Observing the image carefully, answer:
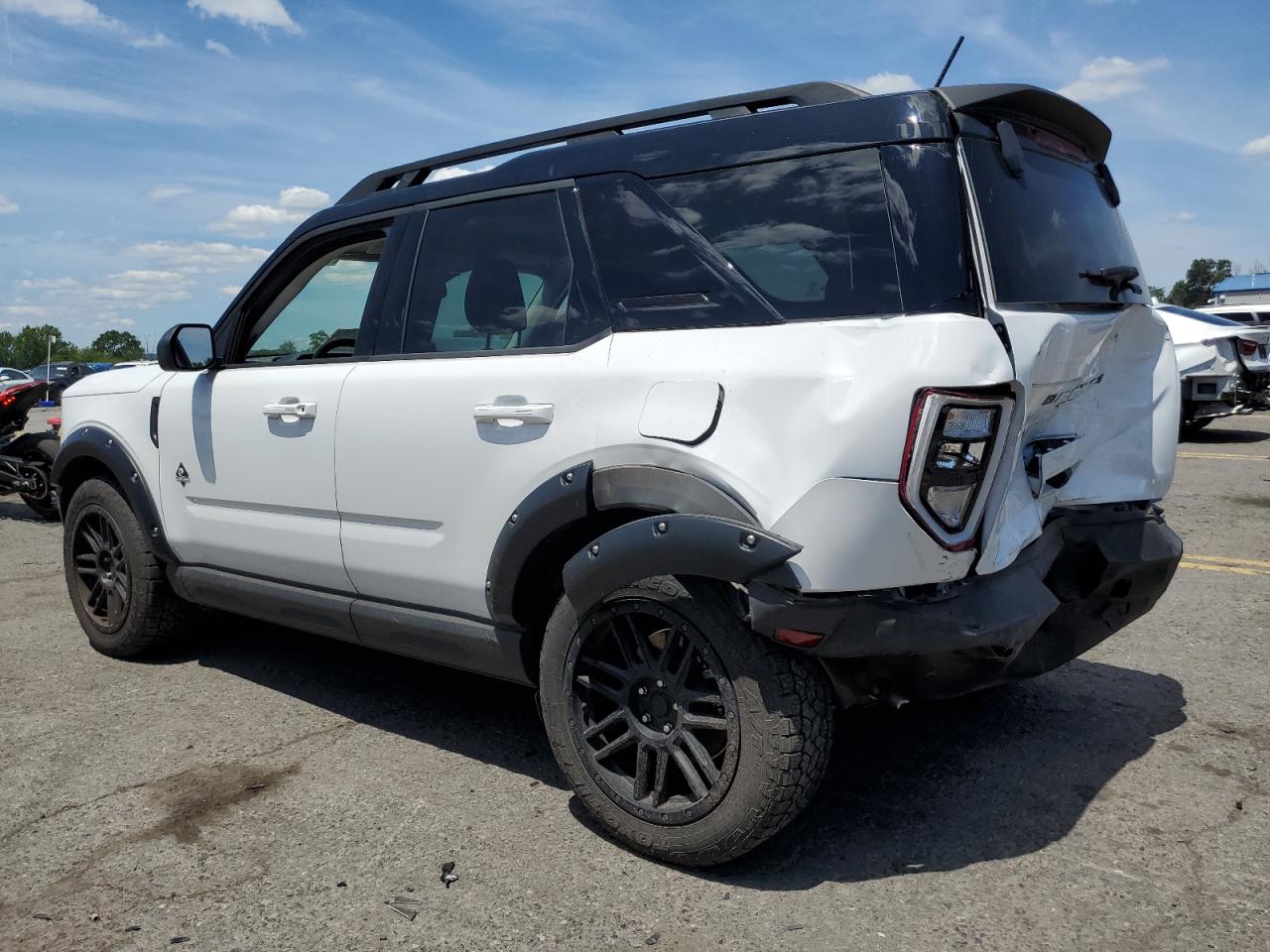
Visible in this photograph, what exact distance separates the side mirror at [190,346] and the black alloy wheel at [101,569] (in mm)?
895

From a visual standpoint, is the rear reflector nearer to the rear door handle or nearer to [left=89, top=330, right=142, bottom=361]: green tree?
the rear door handle

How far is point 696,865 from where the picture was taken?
109 inches

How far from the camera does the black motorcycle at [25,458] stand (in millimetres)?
9023

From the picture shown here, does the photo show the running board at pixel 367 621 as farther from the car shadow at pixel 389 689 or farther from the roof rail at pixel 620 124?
the roof rail at pixel 620 124

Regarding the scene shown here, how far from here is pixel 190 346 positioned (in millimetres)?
4160

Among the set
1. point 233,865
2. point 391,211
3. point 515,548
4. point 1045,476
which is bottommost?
point 233,865

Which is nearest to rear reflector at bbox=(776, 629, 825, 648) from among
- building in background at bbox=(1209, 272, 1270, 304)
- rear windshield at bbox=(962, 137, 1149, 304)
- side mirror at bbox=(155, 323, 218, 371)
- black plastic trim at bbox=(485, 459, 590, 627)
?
black plastic trim at bbox=(485, 459, 590, 627)

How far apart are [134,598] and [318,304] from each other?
5.20ft

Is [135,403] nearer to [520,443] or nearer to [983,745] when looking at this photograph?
[520,443]

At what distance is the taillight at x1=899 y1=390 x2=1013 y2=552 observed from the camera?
236cm

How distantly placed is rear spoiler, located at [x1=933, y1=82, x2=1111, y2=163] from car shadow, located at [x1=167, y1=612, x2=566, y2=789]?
231 cm

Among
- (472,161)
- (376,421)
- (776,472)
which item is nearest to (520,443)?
(376,421)

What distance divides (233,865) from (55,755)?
1.22 metres

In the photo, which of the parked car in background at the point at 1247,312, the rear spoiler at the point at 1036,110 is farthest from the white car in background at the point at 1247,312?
the rear spoiler at the point at 1036,110
